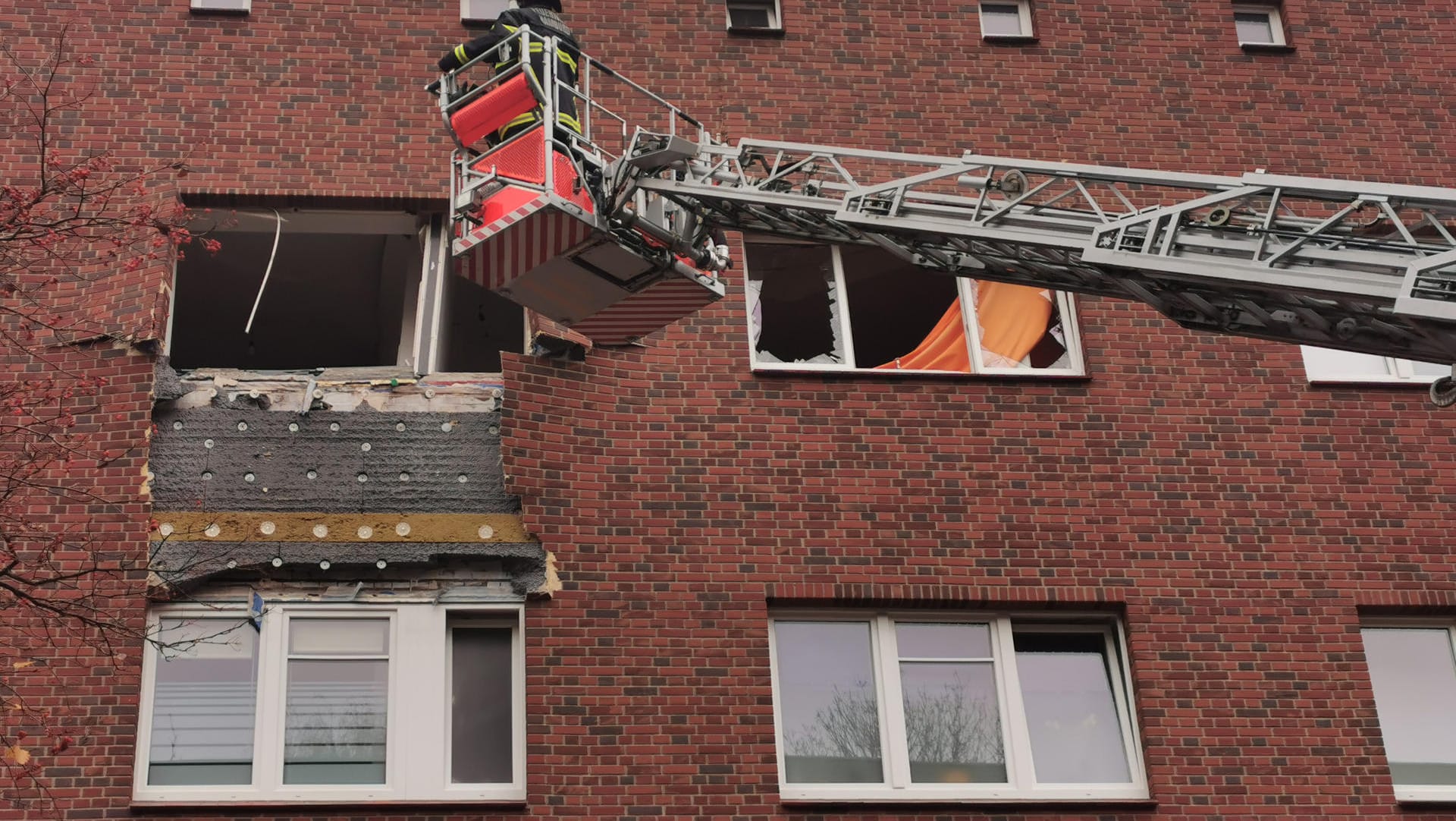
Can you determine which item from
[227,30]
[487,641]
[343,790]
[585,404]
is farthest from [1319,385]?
[227,30]

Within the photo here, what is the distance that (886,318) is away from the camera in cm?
1366

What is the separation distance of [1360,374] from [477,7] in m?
7.32

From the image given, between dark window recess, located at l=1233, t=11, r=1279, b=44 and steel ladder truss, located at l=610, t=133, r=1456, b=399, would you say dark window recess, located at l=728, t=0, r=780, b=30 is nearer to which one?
dark window recess, located at l=1233, t=11, r=1279, b=44

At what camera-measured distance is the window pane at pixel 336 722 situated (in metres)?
11.5

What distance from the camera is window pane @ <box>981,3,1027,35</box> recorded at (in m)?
15.0

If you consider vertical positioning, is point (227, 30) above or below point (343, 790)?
above

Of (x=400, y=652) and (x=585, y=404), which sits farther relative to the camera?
(x=585, y=404)

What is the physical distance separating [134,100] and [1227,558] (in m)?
8.56

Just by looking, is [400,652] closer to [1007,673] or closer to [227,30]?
[1007,673]

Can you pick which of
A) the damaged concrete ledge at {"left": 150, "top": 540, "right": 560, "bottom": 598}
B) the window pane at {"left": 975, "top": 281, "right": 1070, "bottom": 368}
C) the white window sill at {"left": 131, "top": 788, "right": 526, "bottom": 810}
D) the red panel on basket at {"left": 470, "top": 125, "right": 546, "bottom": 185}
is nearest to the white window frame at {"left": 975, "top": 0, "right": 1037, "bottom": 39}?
the window pane at {"left": 975, "top": 281, "right": 1070, "bottom": 368}

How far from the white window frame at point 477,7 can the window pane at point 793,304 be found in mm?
2746

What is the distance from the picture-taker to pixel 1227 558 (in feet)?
41.7

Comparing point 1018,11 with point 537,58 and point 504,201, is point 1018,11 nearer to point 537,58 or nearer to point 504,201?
point 537,58

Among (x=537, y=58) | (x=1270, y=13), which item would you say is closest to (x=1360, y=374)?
(x=1270, y=13)
